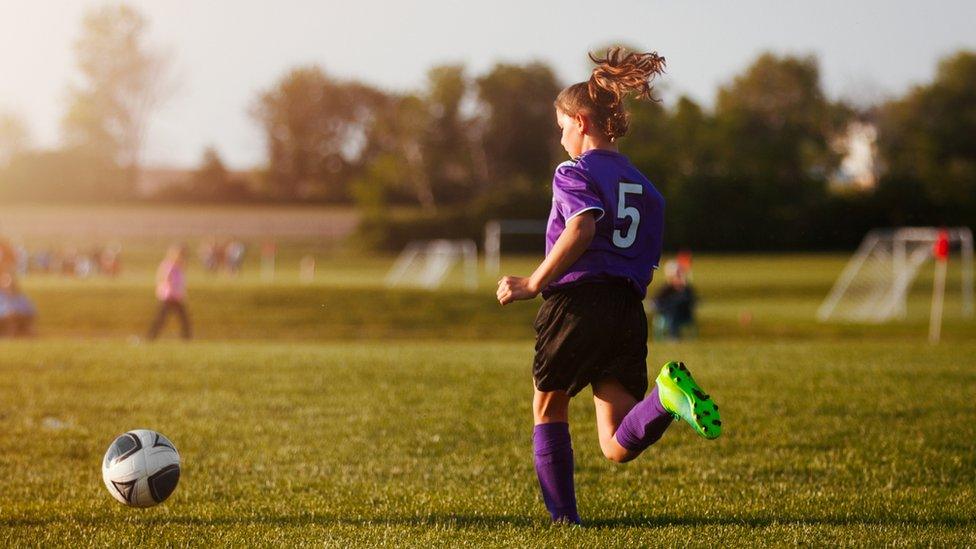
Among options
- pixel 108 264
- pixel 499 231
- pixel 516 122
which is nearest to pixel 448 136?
pixel 516 122

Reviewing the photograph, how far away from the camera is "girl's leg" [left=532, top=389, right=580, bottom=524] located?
17.4ft

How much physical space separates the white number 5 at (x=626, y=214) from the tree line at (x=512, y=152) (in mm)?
55778

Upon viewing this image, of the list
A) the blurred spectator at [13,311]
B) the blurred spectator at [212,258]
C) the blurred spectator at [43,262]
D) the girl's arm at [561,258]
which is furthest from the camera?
the blurred spectator at [43,262]

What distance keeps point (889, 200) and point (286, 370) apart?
59.3m

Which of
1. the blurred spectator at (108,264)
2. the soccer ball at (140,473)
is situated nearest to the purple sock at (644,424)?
the soccer ball at (140,473)

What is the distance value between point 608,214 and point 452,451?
315 cm

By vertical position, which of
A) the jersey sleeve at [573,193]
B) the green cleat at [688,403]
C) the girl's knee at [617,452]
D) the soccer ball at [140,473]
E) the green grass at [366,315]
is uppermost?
the jersey sleeve at [573,193]

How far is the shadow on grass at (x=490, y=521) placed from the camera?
5453 mm

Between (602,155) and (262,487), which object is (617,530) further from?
(262,487)

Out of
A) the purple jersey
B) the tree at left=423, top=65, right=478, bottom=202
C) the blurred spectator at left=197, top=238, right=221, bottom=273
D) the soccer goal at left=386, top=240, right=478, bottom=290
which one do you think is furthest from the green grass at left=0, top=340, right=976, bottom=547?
the tree at left=423, top=65, right=478, bottom=202

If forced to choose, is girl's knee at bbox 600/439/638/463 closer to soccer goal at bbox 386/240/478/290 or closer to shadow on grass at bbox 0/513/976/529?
shadow on grass at bbox 0/513/976/529

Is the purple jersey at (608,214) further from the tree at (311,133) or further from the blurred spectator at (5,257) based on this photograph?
the tree at (311,133)

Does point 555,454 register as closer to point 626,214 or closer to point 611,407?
point 611,407

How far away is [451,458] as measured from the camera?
24.2 feet
